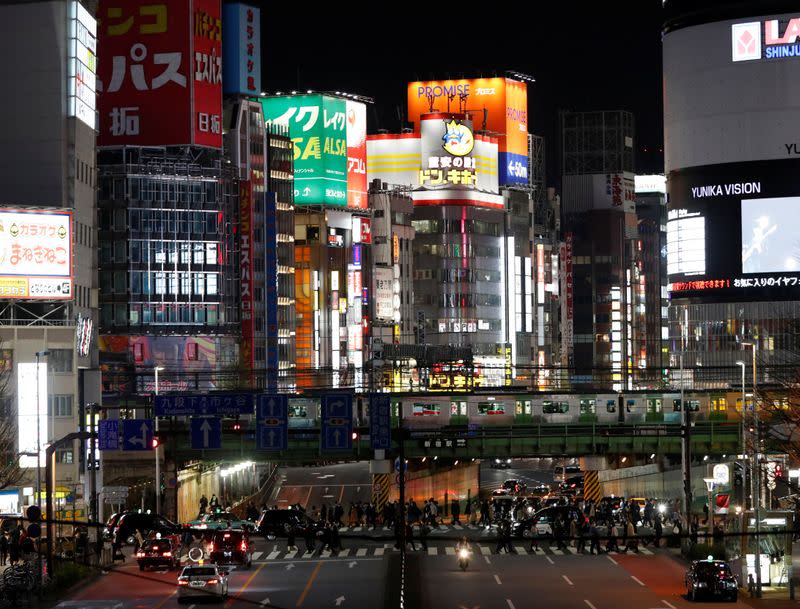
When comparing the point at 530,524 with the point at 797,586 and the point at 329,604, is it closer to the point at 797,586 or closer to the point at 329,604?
the point at 797,586

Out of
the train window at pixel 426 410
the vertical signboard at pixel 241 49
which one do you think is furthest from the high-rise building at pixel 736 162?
the vertical signboard at pixel 241 49

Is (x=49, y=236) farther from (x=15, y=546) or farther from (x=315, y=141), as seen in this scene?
(x=315, y=141)

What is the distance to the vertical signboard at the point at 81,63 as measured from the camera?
323 ft

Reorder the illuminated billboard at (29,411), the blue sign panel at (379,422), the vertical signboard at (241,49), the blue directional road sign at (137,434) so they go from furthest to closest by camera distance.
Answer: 1. the vertical signboard at (241,49)
2. the illuminated billboard at (29,411)
3. the blue sign panel at (379,422)
4. the blue directional road sign at (137,434)

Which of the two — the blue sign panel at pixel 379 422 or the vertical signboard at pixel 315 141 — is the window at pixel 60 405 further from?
the vertical signboard at pixel 315 141

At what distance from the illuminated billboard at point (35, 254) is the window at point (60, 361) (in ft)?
9.50

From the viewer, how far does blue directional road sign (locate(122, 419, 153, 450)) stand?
232 ft

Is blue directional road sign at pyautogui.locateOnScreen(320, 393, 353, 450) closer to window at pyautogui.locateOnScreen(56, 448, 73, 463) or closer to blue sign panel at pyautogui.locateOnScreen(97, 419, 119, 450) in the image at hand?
blue sign panel at pyautogui.locateOnScreen(97, 419, 119, 450)

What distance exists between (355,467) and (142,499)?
60.7 meters

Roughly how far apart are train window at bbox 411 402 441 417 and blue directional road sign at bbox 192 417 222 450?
32.8m

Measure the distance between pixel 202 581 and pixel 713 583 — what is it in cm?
1595

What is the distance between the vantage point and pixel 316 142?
176m

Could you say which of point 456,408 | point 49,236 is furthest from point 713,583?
point 456,408

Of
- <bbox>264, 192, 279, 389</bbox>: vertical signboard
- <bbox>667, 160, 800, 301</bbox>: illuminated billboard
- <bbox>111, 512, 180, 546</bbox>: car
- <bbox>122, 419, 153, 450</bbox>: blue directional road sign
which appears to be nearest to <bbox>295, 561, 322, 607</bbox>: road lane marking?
<bbox>111, 512, 180, 546</bbox>: car
